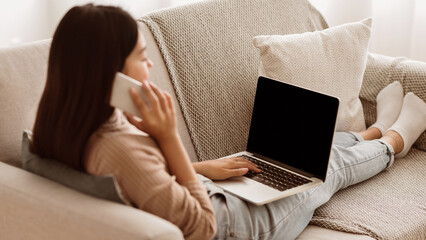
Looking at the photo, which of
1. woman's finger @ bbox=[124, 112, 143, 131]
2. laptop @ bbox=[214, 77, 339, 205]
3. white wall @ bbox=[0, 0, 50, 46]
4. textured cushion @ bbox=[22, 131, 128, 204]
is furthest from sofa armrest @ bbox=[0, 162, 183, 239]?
white wall @ bbox=[0, 0, 50, 46]

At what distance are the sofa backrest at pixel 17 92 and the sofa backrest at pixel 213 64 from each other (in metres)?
0.40

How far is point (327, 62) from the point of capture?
1.98 m

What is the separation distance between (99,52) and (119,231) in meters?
0.33

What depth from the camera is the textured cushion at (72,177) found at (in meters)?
1.18

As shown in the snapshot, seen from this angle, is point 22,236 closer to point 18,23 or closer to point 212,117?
point 212,117

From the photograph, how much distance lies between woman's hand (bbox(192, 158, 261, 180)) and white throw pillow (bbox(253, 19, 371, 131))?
0.37 meters

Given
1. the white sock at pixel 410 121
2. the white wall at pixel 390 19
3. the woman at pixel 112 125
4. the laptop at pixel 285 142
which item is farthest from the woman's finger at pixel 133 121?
the white wall at pixel 390 19

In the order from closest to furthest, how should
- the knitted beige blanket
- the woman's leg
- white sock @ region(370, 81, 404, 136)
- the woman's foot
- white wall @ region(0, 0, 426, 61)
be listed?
the woman's leg, the knitted beige blanket, the woman's foot, white sock @ region(370, 81, 404, 136), white wall @ region(0, 0, 426, 61)

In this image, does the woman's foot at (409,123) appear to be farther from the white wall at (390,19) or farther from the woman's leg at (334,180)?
the white wall at (390,19)

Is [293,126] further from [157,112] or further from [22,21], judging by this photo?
[22,21]

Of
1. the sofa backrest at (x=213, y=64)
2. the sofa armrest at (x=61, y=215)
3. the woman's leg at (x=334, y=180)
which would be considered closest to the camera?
the sofa armrest at (x=61, y=215)

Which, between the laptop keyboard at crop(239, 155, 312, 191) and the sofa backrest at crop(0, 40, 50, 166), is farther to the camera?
the laptop keyboard at crop(239, 155, 312, 191)

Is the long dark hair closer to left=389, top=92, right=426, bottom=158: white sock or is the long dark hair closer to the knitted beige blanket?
the knitted beige blanket

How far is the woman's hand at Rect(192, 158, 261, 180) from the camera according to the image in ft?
5.20
